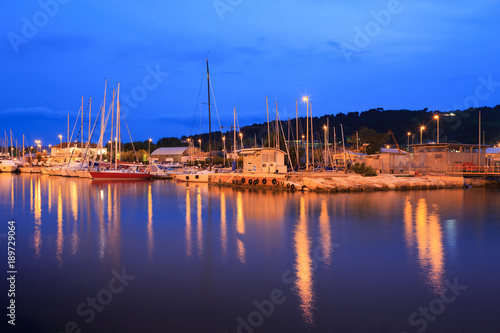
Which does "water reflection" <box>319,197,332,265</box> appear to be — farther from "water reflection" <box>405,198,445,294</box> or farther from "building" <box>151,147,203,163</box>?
"building" <box>151,147,203,163</box>

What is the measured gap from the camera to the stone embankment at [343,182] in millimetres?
37219

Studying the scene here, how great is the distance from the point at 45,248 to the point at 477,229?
1768 centimetres

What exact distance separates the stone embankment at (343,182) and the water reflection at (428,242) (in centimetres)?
1167

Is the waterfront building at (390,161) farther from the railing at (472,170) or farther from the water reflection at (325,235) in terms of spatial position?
the water reflection at (325,235)

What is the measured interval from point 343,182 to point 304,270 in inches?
1056

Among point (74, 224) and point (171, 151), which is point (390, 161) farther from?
point (171, 151)

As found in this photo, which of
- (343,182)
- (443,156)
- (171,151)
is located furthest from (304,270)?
(171,151)

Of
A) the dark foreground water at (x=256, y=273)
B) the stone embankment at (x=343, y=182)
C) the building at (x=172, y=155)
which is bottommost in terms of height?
the dark foreground water at (x=256, y=273)

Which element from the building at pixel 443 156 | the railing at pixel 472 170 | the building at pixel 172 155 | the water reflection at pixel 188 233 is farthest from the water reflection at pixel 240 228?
the building at pixel 172 155

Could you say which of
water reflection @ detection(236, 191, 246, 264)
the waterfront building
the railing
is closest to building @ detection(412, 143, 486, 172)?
the railing

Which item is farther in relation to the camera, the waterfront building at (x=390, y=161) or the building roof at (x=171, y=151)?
the building roof at (x=171, y=151)

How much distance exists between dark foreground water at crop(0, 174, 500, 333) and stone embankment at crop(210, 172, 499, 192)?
565 inches

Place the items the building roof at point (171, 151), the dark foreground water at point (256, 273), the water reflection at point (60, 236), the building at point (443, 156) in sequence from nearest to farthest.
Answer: the dark foreground water at point (256, 273), the water reflection at point (60, 236), the building at point (443, 156), the building roof at point (171, 151)

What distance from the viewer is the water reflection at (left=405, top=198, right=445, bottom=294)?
1132 centimetres
